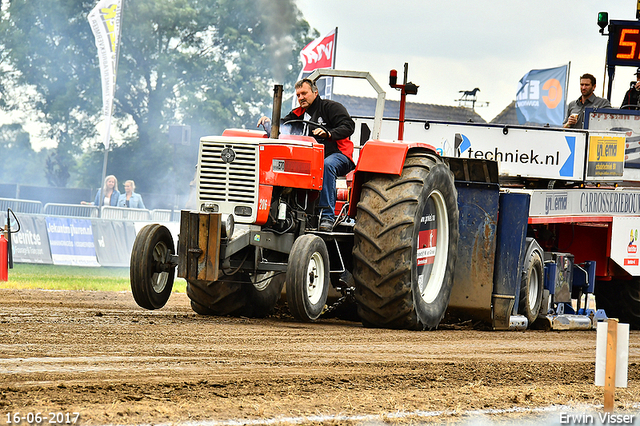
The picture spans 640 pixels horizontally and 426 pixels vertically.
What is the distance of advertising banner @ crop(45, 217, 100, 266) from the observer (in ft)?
52.6

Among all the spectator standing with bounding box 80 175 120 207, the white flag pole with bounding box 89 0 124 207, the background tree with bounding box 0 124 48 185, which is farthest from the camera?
the background tree with bounding box 0 124 48 185

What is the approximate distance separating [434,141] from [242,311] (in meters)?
3.71

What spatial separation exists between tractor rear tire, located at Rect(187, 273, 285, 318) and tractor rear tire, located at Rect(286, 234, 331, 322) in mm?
633

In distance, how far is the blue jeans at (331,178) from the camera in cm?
738

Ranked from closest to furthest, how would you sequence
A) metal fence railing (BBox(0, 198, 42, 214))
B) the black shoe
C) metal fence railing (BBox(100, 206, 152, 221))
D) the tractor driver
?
the tractor driver → the black shoe → metal fence railing (BBox(100, 206, 152, 221)) → metal fence railing (BBox(0, 198, 42, 214))

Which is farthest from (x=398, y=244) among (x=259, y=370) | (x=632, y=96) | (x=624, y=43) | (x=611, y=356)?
(x=624, y=43)

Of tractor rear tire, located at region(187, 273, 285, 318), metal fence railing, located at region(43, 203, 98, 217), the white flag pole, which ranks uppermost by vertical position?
the white flag pole

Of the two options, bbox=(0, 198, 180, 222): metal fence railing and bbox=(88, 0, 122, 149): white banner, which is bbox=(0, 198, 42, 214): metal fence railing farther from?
bbox=(88, 0, 122, 149): white banner

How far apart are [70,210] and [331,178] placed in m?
11.1

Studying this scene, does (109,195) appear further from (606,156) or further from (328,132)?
(328,132)

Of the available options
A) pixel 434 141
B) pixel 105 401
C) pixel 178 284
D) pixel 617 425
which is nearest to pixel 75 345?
pixel 105 401

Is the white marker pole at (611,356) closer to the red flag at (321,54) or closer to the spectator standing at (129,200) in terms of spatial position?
the spectator standing at (129,200)

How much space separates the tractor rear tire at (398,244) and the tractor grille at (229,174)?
0.88 m

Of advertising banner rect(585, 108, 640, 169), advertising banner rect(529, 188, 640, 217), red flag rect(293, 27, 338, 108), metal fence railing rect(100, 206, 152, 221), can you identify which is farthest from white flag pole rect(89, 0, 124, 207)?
advertising banner rect(529, 188, 640, 217)
